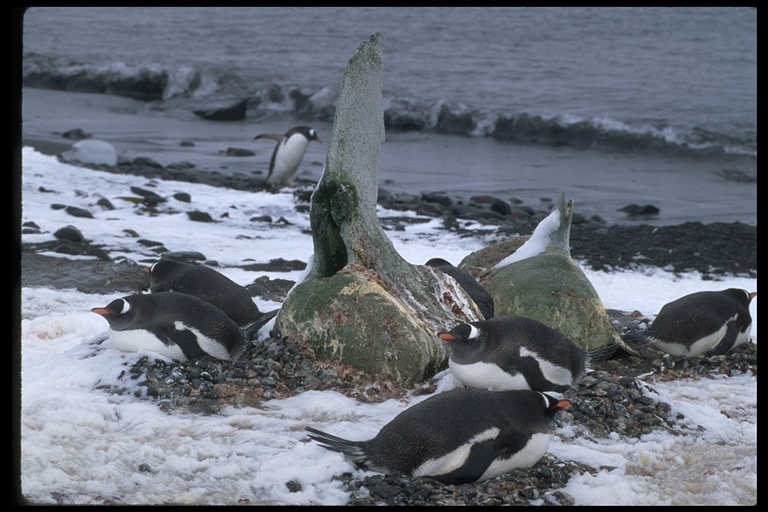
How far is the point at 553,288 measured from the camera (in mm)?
5238

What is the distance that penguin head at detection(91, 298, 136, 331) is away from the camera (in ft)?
14.3

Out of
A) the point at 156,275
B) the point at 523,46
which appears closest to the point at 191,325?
the point at 156,275

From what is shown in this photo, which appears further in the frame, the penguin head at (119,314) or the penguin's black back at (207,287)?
the penguin's black back at (207,287)

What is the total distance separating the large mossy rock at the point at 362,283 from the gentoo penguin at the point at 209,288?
51cm

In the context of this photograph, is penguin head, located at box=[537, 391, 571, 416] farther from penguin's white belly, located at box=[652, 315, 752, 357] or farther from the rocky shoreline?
penguin's white belly, located at box=[652, 315, 752, 357]

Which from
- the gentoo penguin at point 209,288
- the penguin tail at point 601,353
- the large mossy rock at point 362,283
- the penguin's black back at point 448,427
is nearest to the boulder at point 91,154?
the gentoo penguin at point 209,288

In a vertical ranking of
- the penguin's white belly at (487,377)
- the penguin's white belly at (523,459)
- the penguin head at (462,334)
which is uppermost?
the penguin head at (462,334)

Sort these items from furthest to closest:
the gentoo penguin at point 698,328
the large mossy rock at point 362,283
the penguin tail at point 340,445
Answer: the gentoo penguin at point 698,328, the large mossy rock at point 362,283, the penguin tail at point 340,445

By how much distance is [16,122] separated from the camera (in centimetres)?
193

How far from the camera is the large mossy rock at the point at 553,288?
201 inches

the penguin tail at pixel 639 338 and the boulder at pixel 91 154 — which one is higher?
the boulder at pixel 91 154

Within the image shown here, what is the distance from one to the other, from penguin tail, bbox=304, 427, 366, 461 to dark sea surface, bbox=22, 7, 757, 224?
8.44 meters

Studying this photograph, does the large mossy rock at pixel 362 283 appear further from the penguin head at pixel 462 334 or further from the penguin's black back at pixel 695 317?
the penguin's black back at pixel 695 317

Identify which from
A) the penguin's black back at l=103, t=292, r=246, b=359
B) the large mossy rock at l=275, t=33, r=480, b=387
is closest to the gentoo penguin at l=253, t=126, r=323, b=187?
the large mossy rock at l=275, t=33, r=480, b=387
